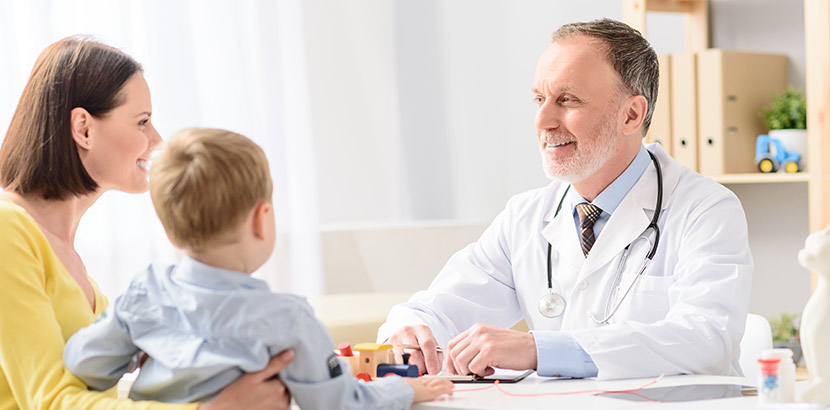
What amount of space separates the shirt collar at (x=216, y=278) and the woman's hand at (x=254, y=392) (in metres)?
0.10

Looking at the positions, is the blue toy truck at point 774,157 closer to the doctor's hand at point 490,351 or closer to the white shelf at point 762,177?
the white shelf at point 762,177

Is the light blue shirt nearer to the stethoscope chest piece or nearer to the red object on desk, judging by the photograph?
the red object on desk

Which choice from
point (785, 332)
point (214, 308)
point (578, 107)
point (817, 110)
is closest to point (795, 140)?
A: point (817, 110)

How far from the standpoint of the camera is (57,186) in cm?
139

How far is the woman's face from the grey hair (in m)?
0.85

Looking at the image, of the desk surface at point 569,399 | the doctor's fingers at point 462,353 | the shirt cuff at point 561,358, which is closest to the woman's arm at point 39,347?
the desk surface at point 569,399

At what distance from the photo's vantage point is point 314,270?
352 cm

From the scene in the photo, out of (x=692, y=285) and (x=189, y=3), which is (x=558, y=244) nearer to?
(x=692, y=285)

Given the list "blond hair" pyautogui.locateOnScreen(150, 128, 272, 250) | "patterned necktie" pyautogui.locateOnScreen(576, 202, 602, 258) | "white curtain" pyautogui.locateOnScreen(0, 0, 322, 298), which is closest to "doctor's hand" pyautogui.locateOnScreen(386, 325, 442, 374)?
"patterned necktie" pyautogui.locateOnScreen(576, 202, 602, 258)

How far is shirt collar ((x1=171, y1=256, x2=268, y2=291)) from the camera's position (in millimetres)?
1114

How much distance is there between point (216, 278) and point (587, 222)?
2.93ft

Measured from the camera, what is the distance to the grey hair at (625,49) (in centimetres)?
181

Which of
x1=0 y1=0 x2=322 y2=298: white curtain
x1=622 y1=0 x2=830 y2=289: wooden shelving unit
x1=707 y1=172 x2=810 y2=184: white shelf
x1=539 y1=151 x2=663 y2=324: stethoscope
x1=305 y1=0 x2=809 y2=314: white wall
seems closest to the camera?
x1=539 y1=151 x2=663 y2=324: stethoscope

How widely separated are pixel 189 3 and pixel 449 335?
2.11 m
